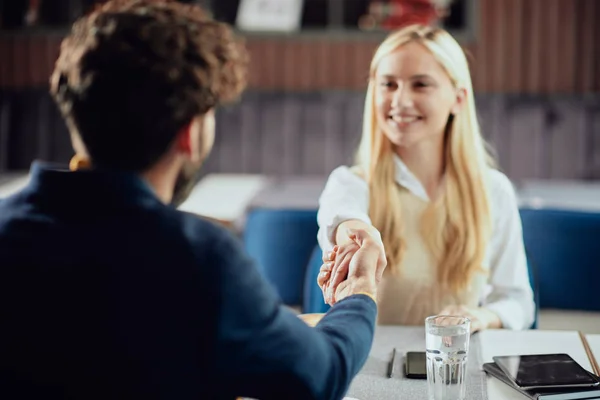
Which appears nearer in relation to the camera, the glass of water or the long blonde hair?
the glass of water

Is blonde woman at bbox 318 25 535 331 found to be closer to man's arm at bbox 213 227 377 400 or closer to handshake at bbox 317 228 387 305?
handshake at bbox 317 228 387 305

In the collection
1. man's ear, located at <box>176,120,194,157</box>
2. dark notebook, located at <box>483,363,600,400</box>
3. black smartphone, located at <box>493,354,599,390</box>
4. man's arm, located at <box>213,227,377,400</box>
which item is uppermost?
man's ear, located at <box>176,120,194,157</box>

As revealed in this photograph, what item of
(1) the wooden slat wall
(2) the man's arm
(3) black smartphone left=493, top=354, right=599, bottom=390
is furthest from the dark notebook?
(1) the wooden slat wall

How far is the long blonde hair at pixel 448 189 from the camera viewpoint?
197cm

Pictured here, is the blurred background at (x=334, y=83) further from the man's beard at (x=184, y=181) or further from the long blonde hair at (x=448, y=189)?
the man's beard at (x=184, y=181)

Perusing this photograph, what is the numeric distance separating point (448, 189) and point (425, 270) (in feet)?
0.63

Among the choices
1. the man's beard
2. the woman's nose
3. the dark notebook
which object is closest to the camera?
the man's beard

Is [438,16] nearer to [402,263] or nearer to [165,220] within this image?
[402,263]

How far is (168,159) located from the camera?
99 centimetres

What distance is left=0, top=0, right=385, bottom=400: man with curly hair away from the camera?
894 millimetres

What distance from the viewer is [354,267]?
1336 mm

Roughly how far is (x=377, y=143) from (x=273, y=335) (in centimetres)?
113

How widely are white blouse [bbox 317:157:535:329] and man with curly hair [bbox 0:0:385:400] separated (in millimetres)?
943

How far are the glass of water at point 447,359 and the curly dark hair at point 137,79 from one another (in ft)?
1.85
